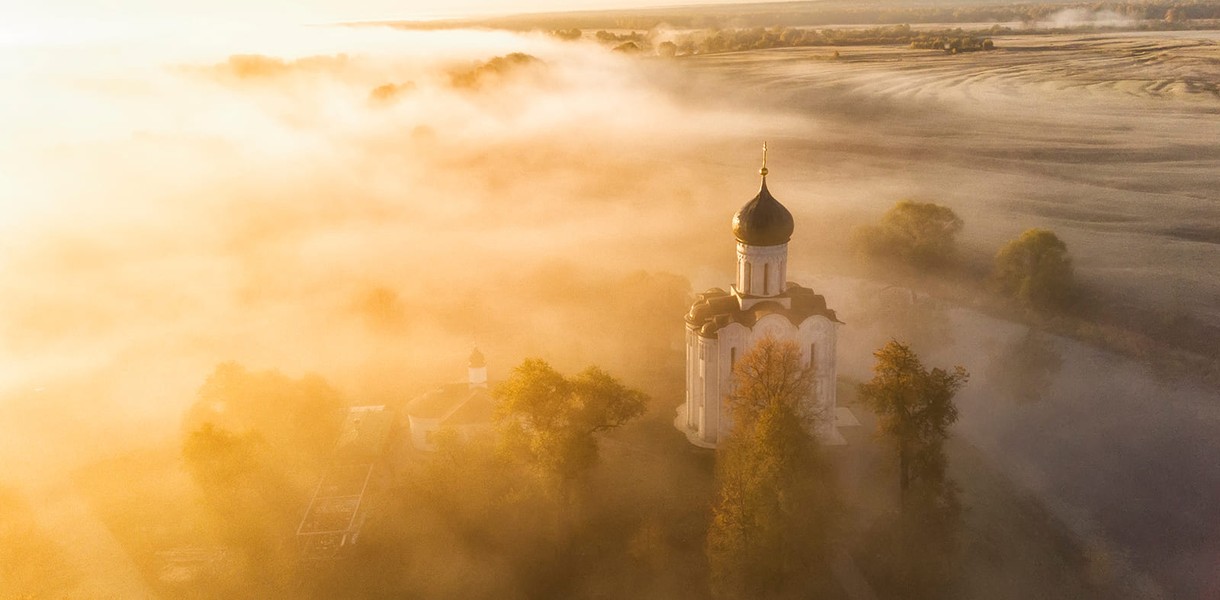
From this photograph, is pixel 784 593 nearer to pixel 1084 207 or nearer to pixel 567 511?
pixel 567 511

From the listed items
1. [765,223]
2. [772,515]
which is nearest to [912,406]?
[772,515]

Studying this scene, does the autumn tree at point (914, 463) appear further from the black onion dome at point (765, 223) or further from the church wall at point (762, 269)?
the black onion dome at point (765, 223)

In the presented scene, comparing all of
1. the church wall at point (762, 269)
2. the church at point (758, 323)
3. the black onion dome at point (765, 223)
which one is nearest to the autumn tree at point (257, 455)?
the church at point (758, 323)

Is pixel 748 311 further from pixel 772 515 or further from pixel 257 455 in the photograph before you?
pixel 257 455

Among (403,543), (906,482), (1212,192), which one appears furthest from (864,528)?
(1212,192)

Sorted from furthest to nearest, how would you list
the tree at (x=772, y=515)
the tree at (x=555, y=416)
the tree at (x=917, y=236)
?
the tree at (x=917, y=236)
the tree at (x=555, y=416)
the tree at (x=772, y=515)

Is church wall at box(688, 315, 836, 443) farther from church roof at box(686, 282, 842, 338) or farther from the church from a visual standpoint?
church roof at box(686, 282, 842, 338)
